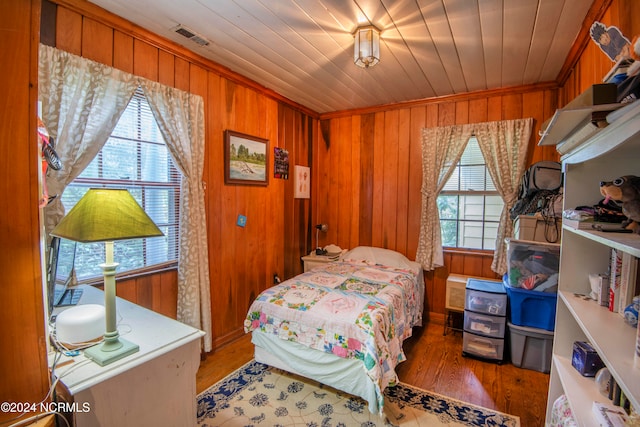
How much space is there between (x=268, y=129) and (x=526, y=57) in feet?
7.86

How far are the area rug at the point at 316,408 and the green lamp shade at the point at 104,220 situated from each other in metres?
1.40

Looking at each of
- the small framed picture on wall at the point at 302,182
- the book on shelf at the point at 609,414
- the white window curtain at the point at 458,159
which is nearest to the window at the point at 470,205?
the white window curtain at the point at 458,159

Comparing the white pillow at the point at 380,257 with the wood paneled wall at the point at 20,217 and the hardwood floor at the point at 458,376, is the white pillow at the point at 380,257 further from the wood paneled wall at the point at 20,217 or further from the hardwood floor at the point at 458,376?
the wood paneled wall at the point at 20,217

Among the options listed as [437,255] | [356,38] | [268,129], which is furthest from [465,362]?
[268,129]

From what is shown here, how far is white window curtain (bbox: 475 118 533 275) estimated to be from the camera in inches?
115

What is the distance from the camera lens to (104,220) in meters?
1.07

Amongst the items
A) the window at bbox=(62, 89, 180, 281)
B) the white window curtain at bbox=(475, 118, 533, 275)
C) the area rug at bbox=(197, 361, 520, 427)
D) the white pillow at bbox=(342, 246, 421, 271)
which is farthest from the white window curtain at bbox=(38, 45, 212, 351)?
the white window curtain at bbox=(475, 118, 533, 275)

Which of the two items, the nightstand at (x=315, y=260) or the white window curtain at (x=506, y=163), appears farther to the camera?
the nightstand at (x=315, y=260)

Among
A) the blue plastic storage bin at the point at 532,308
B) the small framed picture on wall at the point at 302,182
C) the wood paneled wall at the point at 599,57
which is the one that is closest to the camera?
the wood paneled wall at the point at 599,57

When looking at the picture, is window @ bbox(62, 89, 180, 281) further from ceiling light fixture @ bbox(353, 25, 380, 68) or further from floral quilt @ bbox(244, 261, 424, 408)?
ceiling light fixture @ bbox(353, 25, 380, 68)

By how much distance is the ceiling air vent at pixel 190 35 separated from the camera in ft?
6.58

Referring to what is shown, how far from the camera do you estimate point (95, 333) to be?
123cm

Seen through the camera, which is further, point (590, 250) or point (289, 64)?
point (289, 64)

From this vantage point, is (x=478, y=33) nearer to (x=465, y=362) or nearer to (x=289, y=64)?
(x=289, y=64)
